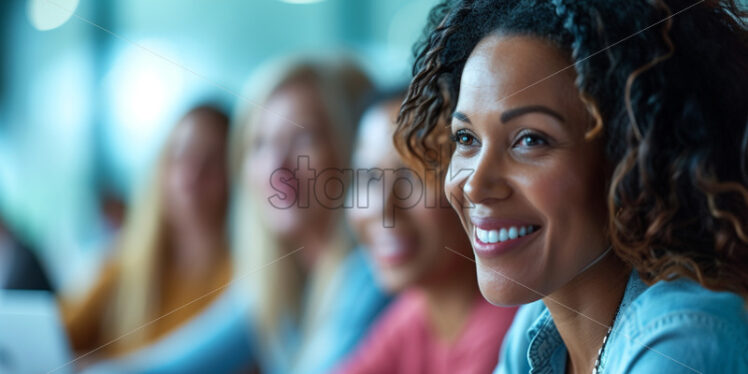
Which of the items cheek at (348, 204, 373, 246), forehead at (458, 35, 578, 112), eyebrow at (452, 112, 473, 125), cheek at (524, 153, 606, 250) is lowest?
cheek at (348, 204, 373, 246)

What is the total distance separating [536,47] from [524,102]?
0.03m

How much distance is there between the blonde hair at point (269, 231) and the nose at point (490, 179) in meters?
0.62

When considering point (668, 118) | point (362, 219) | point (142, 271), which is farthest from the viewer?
point (142, 271)

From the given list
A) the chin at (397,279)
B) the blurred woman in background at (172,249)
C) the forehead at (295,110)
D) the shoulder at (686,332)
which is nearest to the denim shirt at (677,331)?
the shoulder at (686,332)

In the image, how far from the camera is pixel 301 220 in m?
1.00

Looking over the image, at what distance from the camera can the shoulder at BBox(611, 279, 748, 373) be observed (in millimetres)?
281

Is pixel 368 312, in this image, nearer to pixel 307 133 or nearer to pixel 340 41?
pixel 307 133

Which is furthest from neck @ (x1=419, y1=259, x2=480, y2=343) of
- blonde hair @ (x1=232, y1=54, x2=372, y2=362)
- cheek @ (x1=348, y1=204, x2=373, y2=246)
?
blonde hair @ (x1=232, y1=54, x2=372, y2=362)

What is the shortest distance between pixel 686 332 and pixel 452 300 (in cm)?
34

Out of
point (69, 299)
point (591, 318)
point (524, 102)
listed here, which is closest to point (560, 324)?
point (591, 318)

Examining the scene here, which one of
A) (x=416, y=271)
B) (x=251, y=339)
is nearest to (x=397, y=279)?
(x=416, y=271)

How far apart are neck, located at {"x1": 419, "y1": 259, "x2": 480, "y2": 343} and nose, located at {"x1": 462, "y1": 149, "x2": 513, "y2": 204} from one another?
0.28 m

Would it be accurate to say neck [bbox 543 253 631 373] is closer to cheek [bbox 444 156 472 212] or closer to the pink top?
cheek [bbox 444 156 472 212]

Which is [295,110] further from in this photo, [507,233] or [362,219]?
[507,233]
